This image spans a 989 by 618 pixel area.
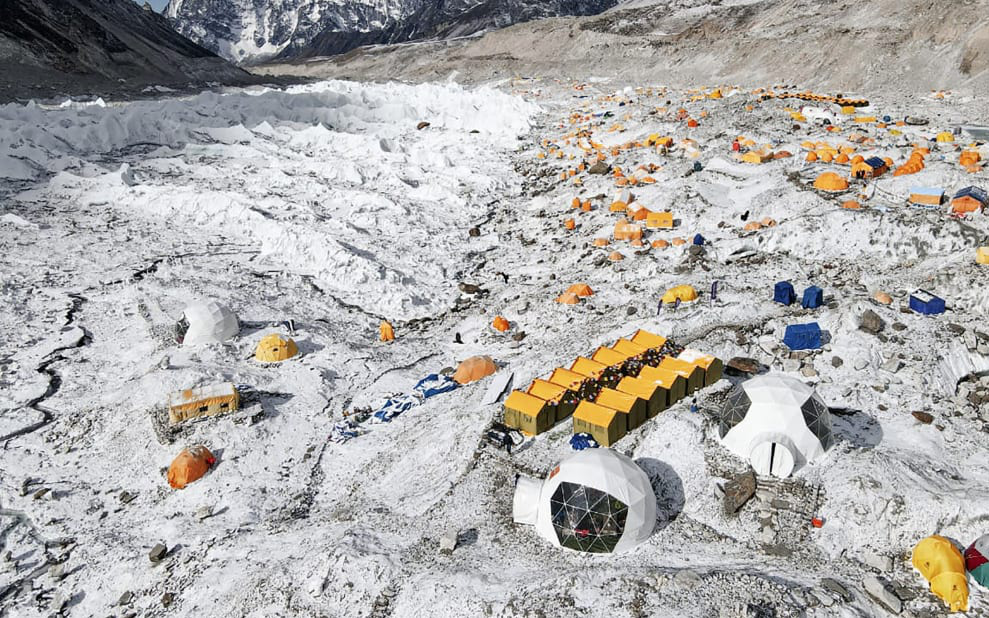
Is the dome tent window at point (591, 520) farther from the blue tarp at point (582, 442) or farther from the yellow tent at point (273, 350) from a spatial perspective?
the yellow tent at point (273, 350)

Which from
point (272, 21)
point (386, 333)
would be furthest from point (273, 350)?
point (272, 21)

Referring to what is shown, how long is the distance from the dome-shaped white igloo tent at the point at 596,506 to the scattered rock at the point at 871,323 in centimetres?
635

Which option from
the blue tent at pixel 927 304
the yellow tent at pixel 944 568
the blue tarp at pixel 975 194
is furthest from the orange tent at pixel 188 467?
the blue tarp at pixel 975 194

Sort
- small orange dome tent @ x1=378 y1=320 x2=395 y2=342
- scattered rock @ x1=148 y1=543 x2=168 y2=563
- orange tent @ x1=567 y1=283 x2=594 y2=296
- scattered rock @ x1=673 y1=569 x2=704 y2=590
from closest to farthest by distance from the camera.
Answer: scattered rock @ x1=673 y1=569 x2=704 y2=590 < scattered rock @ x1=148 y1=543 x2=168 y2=563 < small orange dome tent @ x1=378 y1=320 x2=395 y2=342 < orange tent @ x1=567 y1=283 x2=594 y2=296

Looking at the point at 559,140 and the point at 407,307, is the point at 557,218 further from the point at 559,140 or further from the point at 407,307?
the point at 559,140

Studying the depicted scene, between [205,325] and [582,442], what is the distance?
9.52 m

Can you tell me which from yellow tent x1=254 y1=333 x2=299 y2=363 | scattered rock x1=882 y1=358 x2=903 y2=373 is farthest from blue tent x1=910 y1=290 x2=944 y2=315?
yellow tent x1=254 y1=333 x2=299 y2=363

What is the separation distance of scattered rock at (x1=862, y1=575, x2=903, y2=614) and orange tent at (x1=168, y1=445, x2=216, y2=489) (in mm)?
10332

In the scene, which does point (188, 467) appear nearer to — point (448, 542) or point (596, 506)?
point (448, 542)

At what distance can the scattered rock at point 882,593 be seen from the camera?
7211 millimetres

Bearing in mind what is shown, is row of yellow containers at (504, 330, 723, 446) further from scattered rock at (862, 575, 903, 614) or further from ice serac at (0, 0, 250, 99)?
ice serac at (0, 0, 250, 99)

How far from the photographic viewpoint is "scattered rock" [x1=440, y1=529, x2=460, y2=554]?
8.62 meters

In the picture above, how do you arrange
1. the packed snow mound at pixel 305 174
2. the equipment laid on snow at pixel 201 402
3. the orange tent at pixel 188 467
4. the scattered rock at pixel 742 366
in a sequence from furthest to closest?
the packed snow mound at pixel 305 174 → the equipment laid on snow at pixel 201 402 → the scattered rock at pixel 742 366 → the orange tent at pixel 188 467

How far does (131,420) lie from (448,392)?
6.23 metres
